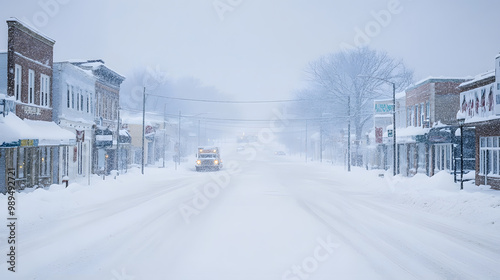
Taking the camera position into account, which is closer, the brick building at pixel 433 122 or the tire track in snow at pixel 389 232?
the tire track in snow at pixel 389 232

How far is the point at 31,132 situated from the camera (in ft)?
69.6

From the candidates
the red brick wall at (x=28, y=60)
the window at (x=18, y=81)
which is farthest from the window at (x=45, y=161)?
the window at (x=18, y=81)

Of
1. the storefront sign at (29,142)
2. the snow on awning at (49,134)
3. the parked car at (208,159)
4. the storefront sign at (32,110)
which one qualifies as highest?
the storefront sign at (32,110)

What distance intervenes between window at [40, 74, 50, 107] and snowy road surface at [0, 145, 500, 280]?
10.2 meters

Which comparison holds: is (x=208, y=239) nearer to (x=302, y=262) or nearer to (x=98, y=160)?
(x=302, y=262)

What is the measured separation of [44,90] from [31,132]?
18.1 ft

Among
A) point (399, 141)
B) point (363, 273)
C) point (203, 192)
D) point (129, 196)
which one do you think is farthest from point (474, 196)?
point (399, 141)

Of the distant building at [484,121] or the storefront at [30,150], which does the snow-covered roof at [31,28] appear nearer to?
the storefront at [30,150]

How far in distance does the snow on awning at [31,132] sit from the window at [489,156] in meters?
25.2

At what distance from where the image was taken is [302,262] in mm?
7855

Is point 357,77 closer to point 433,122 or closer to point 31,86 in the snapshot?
point 433,122

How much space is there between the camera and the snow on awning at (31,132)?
18.6m

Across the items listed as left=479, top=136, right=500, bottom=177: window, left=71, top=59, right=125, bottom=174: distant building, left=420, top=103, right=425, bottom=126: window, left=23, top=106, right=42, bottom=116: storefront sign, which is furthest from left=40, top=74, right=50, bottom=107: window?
left=420, top=103, right=425, bottom=126: window

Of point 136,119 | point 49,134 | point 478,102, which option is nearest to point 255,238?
point 478,102
